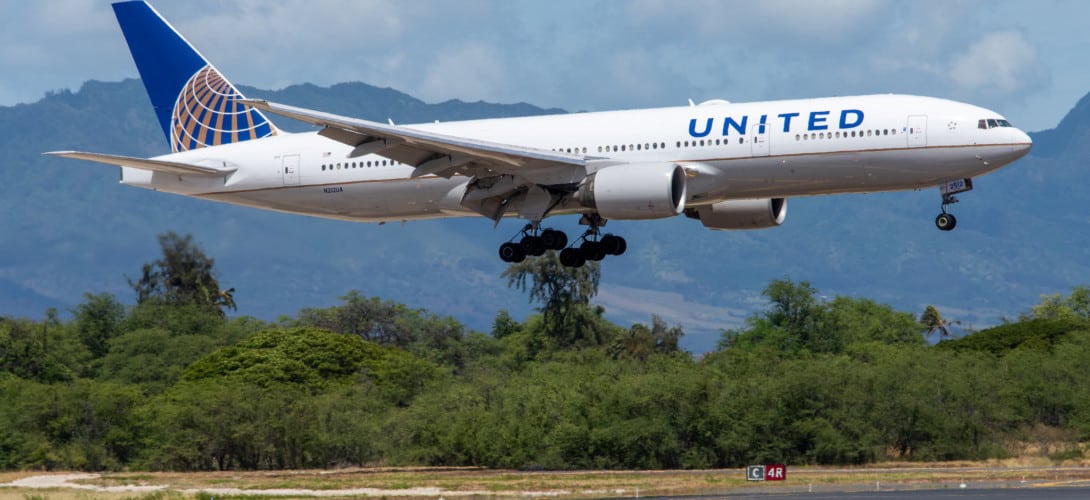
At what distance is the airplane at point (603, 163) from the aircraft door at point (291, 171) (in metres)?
0.05

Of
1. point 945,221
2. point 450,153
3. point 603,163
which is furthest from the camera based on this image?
point 603,163

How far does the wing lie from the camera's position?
149 feet

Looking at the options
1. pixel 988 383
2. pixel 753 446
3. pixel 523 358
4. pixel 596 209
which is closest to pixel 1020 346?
pixel 988 383

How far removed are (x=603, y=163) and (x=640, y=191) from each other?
86.7 inches

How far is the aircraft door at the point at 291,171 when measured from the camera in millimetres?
53094

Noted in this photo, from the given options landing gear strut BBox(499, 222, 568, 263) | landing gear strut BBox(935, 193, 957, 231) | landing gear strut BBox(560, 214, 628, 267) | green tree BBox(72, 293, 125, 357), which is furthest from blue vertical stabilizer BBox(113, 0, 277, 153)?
green tree BBox(72, 293, 125, 357)

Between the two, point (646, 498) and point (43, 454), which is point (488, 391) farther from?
point (646, 498)

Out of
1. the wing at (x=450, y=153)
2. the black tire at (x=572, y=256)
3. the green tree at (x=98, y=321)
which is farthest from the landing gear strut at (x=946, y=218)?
the green tree at (x=98, y=321)

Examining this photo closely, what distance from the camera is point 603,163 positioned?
48000 millimetres

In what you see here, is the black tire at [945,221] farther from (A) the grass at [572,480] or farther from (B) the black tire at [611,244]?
(B) the black tire at [611,244]

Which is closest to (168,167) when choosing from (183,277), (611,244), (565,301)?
(611,244)

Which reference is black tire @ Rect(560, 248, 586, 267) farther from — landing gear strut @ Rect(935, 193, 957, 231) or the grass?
landing gear strut @ Rect(935, 193, 957, 231)

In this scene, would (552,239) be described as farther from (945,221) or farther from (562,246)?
(945,221)

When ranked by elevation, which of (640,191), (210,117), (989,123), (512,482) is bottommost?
(512,482)
